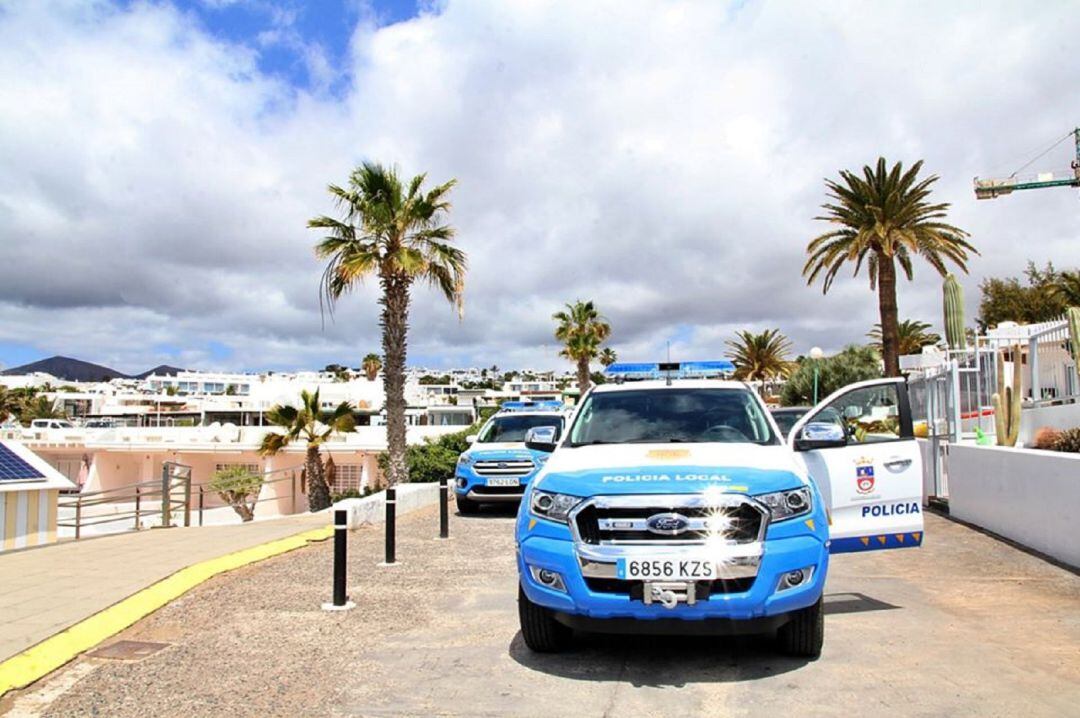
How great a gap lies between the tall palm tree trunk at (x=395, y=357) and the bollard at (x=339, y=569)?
11.8 metres

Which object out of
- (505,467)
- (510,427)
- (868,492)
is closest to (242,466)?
(510,427)

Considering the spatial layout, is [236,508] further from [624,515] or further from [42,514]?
[624,515]

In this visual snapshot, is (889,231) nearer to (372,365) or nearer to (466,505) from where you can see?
(466,505)

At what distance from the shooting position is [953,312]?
2402cm

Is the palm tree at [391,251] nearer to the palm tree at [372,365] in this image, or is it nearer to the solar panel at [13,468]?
the solar panel at [13,468]

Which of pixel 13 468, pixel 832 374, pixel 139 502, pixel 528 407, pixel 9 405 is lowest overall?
pixel 139 502

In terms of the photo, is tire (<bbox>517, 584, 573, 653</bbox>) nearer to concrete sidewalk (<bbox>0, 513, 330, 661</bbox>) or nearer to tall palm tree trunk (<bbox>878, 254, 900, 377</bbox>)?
concrete sidewalk (<bbox>0, 513, 330, 661</bbox>)

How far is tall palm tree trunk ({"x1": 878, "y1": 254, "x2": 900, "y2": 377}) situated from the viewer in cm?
2641

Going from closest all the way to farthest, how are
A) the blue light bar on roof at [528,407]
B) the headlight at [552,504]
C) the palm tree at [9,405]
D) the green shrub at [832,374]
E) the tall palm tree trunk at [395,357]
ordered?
the headlight at [552,504]
the blue light bar on roof at [528,407]
the tall palm tree trunk at [395,357]
the green shrub at [832,374]
the palm tree at [9,405]

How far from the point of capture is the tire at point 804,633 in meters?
5.02

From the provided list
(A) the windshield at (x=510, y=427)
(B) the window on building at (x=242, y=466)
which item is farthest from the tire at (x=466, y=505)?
(B) the window on building at (x=242, y=466)

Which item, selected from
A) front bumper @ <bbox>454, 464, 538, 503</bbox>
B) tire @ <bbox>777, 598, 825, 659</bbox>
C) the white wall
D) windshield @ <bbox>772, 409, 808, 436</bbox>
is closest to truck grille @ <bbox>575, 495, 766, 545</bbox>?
tire @ <bbox>777, 598, 825, 659</bbox>

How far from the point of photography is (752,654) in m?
5.34

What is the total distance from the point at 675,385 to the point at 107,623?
4.70 meters
